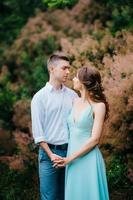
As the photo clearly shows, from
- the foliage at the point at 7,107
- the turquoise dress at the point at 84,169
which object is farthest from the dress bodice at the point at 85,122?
the foliage at the point at 7,107

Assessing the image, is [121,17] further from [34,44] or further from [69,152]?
[69,152]

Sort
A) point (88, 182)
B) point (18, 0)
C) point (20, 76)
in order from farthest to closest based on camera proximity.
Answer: point (18, 0) → point (20, 76) → point (88, 182)

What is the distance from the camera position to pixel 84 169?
6.09 metres

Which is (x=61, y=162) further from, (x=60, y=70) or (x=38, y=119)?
(x=60, y=70)

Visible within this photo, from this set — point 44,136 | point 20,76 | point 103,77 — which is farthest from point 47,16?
point 44,136

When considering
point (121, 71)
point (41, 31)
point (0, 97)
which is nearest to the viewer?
point (121, 71)

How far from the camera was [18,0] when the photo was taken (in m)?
20.1

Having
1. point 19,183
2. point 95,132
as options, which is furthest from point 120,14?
point 95,132

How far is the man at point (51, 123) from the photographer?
20.4 ft

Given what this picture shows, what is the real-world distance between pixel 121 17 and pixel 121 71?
5.68 meters

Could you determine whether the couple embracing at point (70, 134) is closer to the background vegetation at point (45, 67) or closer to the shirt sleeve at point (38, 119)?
the shirt sleeve at point (38, 119)

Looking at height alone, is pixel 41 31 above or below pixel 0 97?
above

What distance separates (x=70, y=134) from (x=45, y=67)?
27.8 ft

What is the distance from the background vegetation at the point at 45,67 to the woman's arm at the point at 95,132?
2631mm
